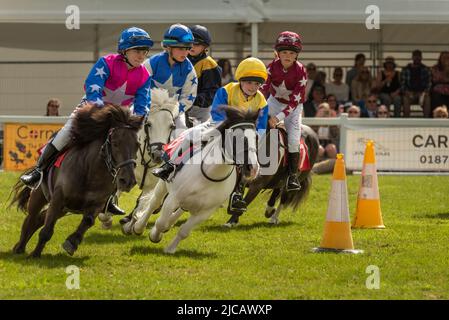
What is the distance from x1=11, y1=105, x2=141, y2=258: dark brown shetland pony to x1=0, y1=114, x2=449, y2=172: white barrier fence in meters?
9.60

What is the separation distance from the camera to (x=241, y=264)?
9.35 m

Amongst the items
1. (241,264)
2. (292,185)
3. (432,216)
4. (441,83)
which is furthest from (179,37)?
(441,83)

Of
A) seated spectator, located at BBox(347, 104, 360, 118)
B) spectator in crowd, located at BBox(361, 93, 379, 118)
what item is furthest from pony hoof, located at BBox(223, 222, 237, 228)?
spectator in crowd, located at BBox(361, 93, 379, 118)

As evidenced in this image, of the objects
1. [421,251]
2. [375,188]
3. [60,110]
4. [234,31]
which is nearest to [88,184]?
[421,251]

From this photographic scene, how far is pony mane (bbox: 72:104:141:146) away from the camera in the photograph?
29.7 ft

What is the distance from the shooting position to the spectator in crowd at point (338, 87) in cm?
2114

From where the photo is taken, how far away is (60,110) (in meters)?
20.8

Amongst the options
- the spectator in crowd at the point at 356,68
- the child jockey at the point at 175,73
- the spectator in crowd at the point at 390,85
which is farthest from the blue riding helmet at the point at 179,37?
the spectator in crowd at the point at 390,85

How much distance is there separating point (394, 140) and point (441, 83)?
9.95 ft

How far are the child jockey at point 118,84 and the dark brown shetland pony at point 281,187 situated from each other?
273 centimetres

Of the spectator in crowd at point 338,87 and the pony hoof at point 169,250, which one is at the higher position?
the spectator in crowd at point 338,87

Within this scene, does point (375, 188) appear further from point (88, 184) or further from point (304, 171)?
point (88, 184)

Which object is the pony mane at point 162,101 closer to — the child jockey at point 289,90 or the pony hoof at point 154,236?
the child jockey at point 289,90
